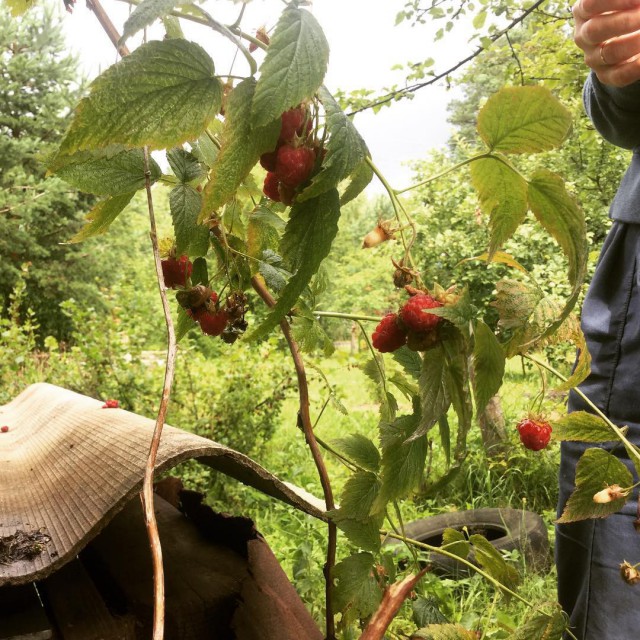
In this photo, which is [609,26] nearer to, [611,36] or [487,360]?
[611,36]

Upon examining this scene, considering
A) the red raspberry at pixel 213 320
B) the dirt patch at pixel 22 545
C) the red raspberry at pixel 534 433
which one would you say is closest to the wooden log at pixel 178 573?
the dirt patch at pixel 22 545

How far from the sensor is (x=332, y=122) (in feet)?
1.16

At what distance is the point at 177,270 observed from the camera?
0.58 m

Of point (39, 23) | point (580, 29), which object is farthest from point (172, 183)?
point (39, 23)

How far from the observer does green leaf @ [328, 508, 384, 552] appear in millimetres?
574

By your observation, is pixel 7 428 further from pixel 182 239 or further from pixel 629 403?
pixel 629 403

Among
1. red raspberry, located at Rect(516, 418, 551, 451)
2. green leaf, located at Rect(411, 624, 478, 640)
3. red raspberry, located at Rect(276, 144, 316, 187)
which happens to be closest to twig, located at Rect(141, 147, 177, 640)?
red raspberry, located at Rect(276, 144, 316, 187)

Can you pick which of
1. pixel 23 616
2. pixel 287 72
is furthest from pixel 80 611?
pixel 287 72

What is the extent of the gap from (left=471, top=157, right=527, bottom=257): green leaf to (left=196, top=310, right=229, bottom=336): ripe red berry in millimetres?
245

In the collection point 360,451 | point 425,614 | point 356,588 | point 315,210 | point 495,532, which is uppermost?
point 315,210

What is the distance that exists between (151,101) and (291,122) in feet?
0.29

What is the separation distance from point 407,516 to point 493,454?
85 centimetres

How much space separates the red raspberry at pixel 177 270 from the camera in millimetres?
571

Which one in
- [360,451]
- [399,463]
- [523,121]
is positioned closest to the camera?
[523,121]
